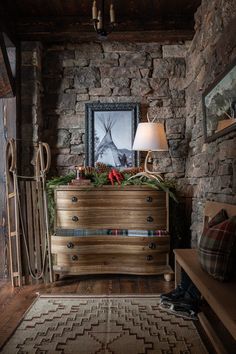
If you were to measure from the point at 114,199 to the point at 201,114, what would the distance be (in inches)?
49.8

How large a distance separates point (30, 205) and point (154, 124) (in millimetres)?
1619

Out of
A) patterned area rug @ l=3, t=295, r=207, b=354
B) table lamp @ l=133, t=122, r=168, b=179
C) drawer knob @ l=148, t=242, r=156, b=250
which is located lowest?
patterned area rug @ l=3, t=295, r=207, b=354

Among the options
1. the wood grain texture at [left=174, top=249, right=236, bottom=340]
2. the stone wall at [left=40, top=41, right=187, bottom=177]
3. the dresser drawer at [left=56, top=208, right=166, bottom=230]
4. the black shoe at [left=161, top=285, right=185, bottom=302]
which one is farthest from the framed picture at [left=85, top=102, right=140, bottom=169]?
the wood grain texture at [left=174, top=249, right=236, bottom=340]

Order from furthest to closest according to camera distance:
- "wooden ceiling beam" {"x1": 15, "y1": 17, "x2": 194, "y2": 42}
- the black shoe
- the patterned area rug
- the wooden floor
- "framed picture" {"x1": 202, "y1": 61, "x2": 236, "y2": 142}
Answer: "wooden ceiling beam" {"x1": 15, "y1": 17, "x2": 194, "y2": 42}
the wooden floor
the black shoe
"framed picture" {"x1": 202, "y1": 61, "x2": 236, "y2": 142}
the patterned area rug

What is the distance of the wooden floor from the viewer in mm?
2729

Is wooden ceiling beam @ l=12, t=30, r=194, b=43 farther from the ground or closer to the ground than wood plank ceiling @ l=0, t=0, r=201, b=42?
closer to the ground

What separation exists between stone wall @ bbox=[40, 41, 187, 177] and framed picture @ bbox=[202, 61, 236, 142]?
929mm

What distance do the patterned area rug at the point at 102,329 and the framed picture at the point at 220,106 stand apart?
151cm

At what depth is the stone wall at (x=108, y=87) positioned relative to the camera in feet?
12.7

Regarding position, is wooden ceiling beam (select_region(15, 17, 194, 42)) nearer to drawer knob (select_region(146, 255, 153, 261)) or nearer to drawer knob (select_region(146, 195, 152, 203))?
drawer knob (select_region(146, 195, 152, 203))

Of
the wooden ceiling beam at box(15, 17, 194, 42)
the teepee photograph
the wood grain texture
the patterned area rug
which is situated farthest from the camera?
the teepee photograph

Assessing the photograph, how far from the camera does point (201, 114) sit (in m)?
3.24

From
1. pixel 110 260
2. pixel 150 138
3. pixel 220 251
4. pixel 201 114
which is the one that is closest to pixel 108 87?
pixel 150 138

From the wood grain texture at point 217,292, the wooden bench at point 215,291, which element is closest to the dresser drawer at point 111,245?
the wooden bench at point 215,291
